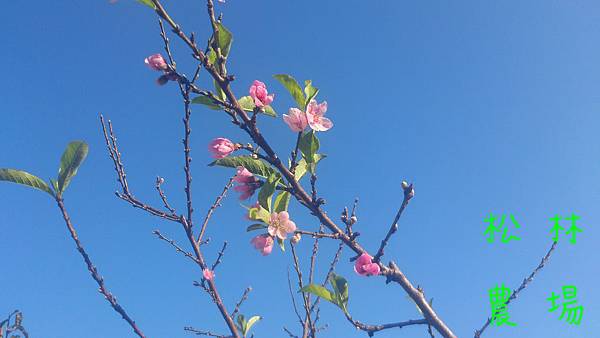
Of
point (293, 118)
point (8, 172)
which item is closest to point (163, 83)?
point (293, 118)

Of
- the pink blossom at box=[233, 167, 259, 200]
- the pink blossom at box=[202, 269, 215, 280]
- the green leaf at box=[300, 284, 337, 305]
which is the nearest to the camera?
the green leaf at box=[300, 284, 337, 305]

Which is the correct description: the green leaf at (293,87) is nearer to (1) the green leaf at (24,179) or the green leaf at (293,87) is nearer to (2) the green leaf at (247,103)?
(2) the green leaf at (247,103)

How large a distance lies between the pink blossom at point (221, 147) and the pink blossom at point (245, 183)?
11 centimetres

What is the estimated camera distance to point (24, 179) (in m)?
2.40

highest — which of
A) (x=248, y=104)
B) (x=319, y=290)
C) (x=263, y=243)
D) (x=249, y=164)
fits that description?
(x=248, y=104)

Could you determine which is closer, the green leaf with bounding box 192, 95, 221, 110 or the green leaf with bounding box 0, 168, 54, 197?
the green leaf with bounding box 192, 95, 221, 110

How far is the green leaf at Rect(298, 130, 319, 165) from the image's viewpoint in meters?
2.07

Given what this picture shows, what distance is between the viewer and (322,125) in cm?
225

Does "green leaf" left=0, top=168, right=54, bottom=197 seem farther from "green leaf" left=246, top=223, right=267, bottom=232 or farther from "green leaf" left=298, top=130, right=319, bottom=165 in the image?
"green leaf" left=298, top=130, right=319, bottom=165

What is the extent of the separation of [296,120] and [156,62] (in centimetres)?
73

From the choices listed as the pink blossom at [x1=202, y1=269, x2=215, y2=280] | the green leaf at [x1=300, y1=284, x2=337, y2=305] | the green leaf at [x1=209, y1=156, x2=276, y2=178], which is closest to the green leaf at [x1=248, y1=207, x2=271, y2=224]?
the green leaf at [x1=209, y1=156, x2=276, y2=178]

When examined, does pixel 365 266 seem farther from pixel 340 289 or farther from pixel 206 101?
pixel 206 101

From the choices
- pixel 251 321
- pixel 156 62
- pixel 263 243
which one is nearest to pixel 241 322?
pixel 251 321

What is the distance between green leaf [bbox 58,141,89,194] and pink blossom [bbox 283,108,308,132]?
1165 mm
